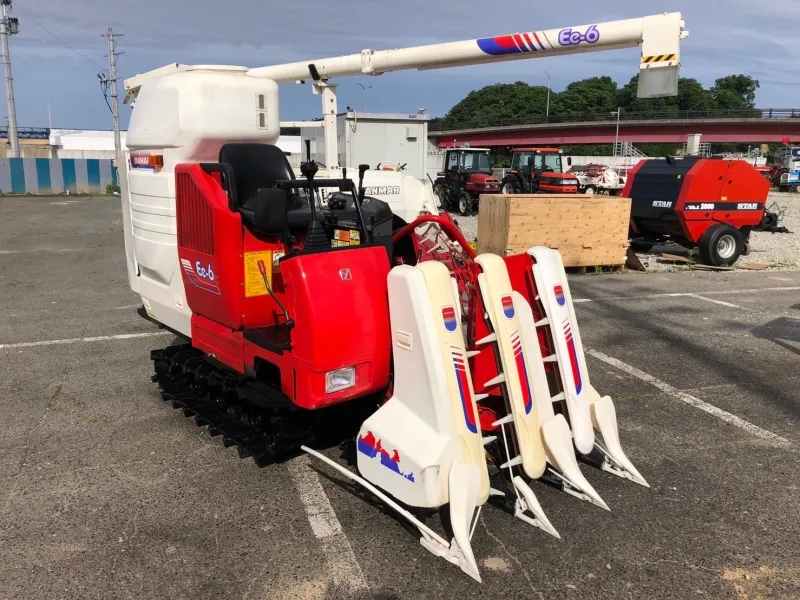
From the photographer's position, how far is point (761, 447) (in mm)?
4539

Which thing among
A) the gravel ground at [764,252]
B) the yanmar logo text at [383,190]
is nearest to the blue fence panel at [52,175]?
the gravel ground at [764,252]

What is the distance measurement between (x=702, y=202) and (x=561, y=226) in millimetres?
3313

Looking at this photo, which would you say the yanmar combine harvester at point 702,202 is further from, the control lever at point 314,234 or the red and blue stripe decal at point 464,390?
the red and blue stripe decal at point 464,390

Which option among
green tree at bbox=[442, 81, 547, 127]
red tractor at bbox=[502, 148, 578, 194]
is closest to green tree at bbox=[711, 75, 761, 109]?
green tree at bbox=[442, 81, 547, 127]

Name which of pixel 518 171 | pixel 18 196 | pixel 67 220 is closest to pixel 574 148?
pixel 518 171

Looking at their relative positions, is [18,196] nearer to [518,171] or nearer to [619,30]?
[518,171]

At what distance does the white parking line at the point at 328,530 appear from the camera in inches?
120

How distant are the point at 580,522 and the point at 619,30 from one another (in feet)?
14.7

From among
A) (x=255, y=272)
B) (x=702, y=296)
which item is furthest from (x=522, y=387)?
(x=702, y=296)

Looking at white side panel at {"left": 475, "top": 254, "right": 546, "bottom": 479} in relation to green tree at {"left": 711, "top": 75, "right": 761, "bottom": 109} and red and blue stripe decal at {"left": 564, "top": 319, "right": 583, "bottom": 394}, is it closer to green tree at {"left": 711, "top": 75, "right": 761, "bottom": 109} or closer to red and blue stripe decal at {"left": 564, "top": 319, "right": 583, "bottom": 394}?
red and blue stripe decal at {"left": 564, "top": 319, "right": 583, "bottom": 394}

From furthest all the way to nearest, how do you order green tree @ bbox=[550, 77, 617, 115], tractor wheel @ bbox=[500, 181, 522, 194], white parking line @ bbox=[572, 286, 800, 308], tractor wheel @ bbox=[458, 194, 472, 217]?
green tree @ bbox=[550, 77, 617, 115] → tractor wheel @ bbox=[500, 181, 522, 194] → tractor wheel @ bbox=[458, 194, 472, 217] → white parking line @ bbox=[572, 286, 800, 308]

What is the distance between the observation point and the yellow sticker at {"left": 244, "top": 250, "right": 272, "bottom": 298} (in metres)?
4.11

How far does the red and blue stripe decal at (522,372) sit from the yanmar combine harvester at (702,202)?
10.1m

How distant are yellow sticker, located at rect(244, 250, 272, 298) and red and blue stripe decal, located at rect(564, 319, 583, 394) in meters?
1.95
